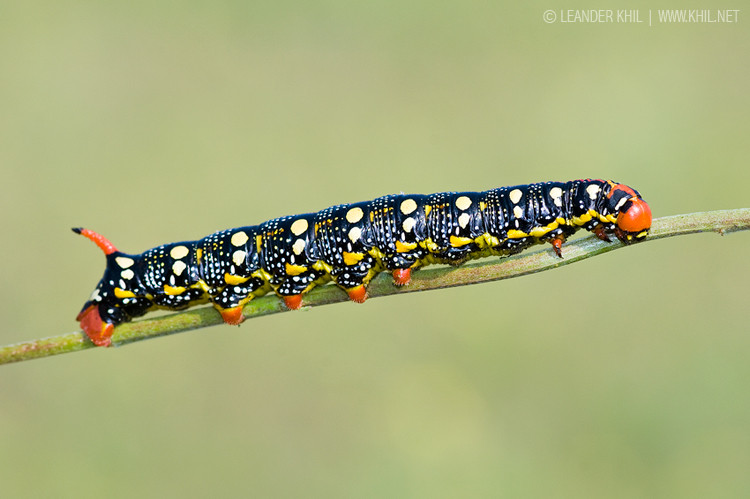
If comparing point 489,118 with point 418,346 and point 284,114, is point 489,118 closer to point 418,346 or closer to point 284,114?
point 284,114

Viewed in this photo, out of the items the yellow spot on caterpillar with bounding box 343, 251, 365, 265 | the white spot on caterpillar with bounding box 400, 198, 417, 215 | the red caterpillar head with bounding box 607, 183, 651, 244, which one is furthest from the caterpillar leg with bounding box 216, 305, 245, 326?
the red caterpillar head with bounding box 607, 183, 651, 244

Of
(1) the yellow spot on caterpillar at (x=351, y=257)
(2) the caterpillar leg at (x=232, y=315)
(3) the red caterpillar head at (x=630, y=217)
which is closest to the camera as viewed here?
(3) the red caterpillar head at (x=630, y=217)

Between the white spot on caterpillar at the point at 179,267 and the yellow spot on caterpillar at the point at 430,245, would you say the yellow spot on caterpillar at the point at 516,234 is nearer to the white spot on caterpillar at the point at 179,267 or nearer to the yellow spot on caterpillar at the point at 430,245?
the yellow spot on caterpillar at the point at 430,245

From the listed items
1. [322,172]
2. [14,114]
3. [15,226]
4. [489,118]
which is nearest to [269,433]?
[322,172]

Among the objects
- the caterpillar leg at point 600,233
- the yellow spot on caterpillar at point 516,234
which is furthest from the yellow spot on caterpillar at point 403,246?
the caterpillar leg at point 600,233

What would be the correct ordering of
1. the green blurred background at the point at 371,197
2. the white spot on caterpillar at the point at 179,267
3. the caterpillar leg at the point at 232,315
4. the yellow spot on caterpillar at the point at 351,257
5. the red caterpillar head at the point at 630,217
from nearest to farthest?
Answer: the red caterpillar head at the point at 630,217
the caterpillar leg at the point at 232,315
the yellow spot on caterpillar at the point at 351,257
the white spot on caterpillar at the point at 179,267
the green blurred background at the point at 371,197

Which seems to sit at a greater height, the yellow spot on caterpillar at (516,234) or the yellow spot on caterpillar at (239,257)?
the yellow spot on caterpillar at (239,257)
